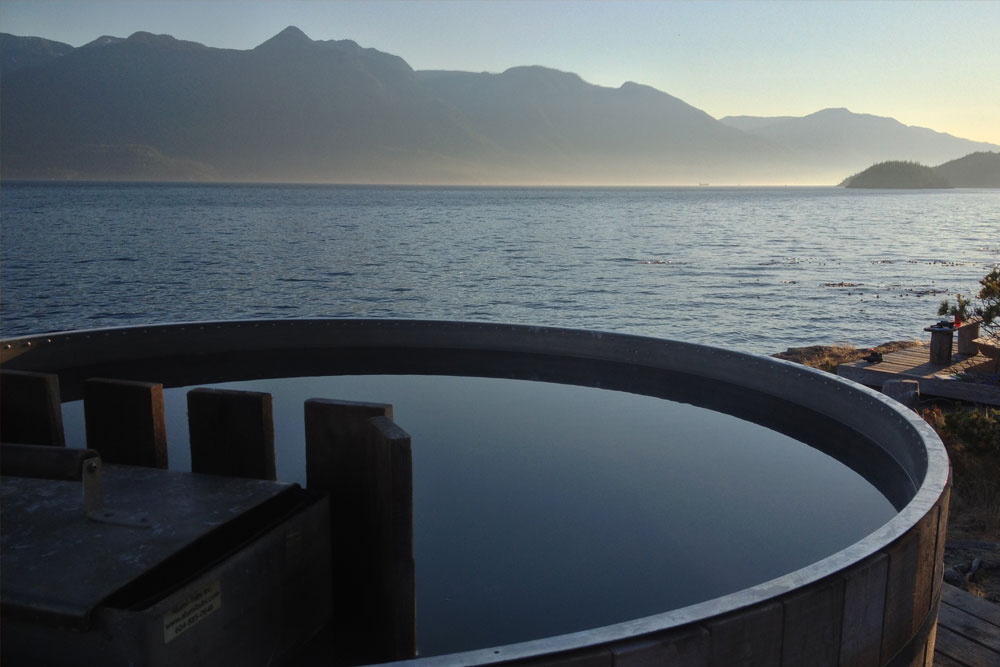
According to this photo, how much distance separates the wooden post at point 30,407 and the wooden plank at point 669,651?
3.12 metres

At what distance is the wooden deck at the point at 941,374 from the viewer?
10180 millimetres

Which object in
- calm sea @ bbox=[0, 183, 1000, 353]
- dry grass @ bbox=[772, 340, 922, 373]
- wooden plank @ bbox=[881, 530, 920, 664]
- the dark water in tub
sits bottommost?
calm sea @ bbox=[0, 183, 1000, 353]

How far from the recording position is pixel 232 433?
3.61m

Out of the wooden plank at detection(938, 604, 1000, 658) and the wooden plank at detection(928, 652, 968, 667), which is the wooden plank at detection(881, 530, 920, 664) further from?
the wooden plank at detection(938, 604, 1000, 658)

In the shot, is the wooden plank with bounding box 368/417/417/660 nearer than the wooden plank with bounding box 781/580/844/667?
No

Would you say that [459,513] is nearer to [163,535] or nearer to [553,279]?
[163,535]

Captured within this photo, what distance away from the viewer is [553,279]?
36.2 meters

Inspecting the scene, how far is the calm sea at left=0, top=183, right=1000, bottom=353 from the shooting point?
1029 inches

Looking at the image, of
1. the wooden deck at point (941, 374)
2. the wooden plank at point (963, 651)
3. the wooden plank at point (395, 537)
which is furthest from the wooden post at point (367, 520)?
the wooden deck at point (941, 374)

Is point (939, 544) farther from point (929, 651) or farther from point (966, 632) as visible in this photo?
point (966, 632)

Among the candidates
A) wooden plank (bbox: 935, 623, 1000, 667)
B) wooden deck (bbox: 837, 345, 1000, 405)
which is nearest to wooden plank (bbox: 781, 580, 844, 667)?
wooden plank (bbox: 935, 623, 1000, 667)

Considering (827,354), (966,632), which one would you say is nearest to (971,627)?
(966,632)

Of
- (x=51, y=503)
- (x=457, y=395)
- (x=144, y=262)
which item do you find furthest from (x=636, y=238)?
(x=51, y=503)

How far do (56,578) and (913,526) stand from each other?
9.97 ft
